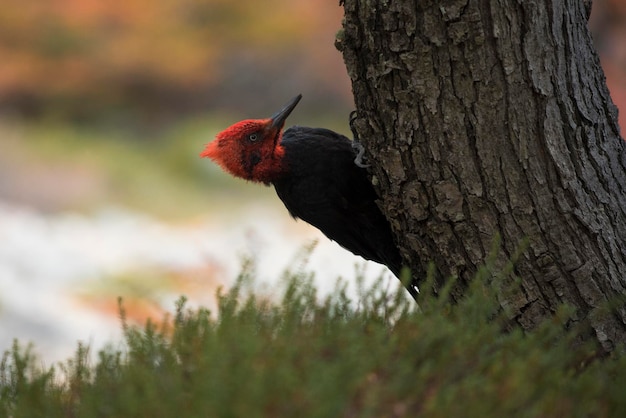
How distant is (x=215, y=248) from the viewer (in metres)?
6.68

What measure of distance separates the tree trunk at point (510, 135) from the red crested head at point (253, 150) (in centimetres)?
67

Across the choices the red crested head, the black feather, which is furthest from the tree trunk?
the red crested head

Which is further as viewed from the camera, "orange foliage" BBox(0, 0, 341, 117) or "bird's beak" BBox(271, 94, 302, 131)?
"orange foliage" BBox(0, 0, 341, 117)

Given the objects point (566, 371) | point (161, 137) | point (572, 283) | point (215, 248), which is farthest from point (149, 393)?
point (161, 137)

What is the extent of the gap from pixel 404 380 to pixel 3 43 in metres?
7.54

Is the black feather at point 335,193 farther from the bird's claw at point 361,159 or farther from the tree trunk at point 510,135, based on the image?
the tree trunk at point 510,135

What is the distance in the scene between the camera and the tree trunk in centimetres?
251

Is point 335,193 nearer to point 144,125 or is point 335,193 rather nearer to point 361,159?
point 361,159

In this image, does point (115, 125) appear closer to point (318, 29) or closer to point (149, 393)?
point (318, 29)

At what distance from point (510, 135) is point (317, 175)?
2.86ft

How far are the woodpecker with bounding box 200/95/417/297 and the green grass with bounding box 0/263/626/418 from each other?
2.31 ft

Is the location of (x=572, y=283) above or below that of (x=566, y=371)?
above

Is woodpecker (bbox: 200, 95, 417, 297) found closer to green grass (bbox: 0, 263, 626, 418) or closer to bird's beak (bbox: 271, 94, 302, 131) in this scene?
bird's beak (bbox: 271, 94, 302, 131)

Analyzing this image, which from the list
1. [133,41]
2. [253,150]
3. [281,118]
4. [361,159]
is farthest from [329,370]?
[133,41]
